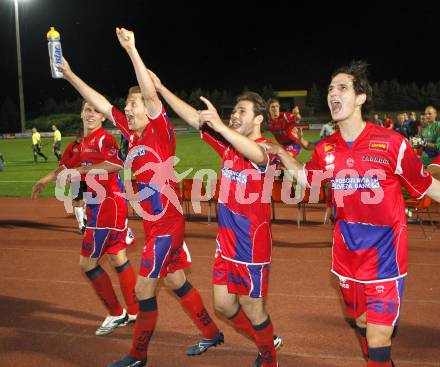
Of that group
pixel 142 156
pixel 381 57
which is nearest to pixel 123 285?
pixel 142 156

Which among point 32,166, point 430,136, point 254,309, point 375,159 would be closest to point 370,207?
point 375,159

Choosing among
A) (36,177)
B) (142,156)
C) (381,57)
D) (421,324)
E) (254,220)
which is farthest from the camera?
(381,57)

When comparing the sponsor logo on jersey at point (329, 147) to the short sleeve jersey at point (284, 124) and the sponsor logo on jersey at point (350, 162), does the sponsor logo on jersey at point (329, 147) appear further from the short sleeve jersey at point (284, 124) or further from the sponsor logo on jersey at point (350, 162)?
the short sleeve jersey at point (284, 124)

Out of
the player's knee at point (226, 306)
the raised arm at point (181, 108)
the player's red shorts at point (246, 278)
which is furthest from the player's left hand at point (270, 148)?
the player's knee at point (226, 306)

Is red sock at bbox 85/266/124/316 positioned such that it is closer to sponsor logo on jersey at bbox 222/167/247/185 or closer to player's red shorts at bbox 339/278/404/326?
sponsor logo on jersey at bbox 222/167/247/185

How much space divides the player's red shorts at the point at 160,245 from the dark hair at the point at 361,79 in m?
1.92

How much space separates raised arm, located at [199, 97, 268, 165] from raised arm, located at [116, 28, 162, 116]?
3.01 ft

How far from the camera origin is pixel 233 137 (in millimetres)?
3764

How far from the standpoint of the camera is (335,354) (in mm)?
5430

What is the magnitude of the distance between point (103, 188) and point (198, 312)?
1.74 m

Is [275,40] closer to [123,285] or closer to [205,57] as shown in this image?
[205,57]

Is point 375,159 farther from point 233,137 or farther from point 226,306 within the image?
point 226,306

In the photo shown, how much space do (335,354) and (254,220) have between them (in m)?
1.78

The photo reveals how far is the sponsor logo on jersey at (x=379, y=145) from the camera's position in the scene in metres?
3.89
